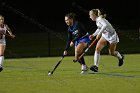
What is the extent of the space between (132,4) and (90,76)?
25635 millimetres

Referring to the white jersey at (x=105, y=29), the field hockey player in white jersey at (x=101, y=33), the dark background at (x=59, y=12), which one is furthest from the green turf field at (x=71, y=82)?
the dark background at (x=59, y=12)

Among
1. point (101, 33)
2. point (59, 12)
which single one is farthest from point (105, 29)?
point (59, 12)

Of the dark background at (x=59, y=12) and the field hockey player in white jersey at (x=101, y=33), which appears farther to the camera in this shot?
the dark background at (x=59, y=12)

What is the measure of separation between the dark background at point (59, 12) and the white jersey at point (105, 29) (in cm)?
2131

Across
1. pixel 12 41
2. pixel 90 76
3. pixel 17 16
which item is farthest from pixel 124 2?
pixel 90 76

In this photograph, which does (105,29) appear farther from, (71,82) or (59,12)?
(59,12)

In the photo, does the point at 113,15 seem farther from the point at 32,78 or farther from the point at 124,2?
the point at 32,78

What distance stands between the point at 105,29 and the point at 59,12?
25143mm

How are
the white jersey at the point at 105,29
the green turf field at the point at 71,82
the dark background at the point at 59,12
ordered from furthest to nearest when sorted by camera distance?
the dark background at the point at 59,12 → the white jersey at the point at 105,29 → the green turf field at the point at 71,82

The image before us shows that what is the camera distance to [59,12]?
38.5 m

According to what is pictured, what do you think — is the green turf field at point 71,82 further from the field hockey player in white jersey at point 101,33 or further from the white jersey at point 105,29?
the white jersey at point 105,29

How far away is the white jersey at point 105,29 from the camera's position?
13238 millimetres

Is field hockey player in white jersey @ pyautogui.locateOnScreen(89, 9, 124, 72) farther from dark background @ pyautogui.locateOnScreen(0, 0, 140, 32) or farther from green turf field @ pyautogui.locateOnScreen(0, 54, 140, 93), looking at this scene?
dark background @ pyautogui.locateOnScreen(0, 0, 140, 32)

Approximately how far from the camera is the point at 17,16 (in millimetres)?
36906
